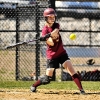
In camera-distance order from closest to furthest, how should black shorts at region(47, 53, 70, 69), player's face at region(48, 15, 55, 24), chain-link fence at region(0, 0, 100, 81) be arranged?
player's face at region(48, 15, 55, 24) → black shorts at region(47, 53, 70, 69) → chain-link fence at region(0, 0, 100, 81)

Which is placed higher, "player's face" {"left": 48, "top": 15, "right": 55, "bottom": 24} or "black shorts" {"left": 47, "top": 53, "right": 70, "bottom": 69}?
"player's face" {"left": 48, "top": 15, "right": 55, "bottom": 24}

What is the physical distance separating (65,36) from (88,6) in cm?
147

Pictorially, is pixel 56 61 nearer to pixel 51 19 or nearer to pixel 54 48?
pixel 54 48

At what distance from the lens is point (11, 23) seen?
12.1 m

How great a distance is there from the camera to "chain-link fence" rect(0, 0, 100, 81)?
1133 centimetres

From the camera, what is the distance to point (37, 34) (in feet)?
35.6

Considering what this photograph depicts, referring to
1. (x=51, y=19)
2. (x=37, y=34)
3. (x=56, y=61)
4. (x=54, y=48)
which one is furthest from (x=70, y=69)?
(x=37, y=34)

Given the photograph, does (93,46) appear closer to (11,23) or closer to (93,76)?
(93,76)

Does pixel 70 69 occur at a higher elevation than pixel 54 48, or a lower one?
lower

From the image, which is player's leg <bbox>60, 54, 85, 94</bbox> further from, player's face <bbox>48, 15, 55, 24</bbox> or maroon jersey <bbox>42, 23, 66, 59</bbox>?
player's face <bbox>48, 15, 55, 24</bbox>

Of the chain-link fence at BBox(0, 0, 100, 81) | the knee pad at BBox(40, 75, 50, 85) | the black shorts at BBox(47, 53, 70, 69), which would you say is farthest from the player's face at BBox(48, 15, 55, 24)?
the chain-link fence at BBox(0, 0, 100, 81)

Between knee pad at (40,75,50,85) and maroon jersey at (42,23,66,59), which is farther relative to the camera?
knee pad at (40,75,50,85)

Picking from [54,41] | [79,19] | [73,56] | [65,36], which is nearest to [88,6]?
[79,19]

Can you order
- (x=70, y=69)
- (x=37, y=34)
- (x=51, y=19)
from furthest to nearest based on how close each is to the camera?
(x=37, y=34)
(x=70, y=69)
(x=51, y=19)
